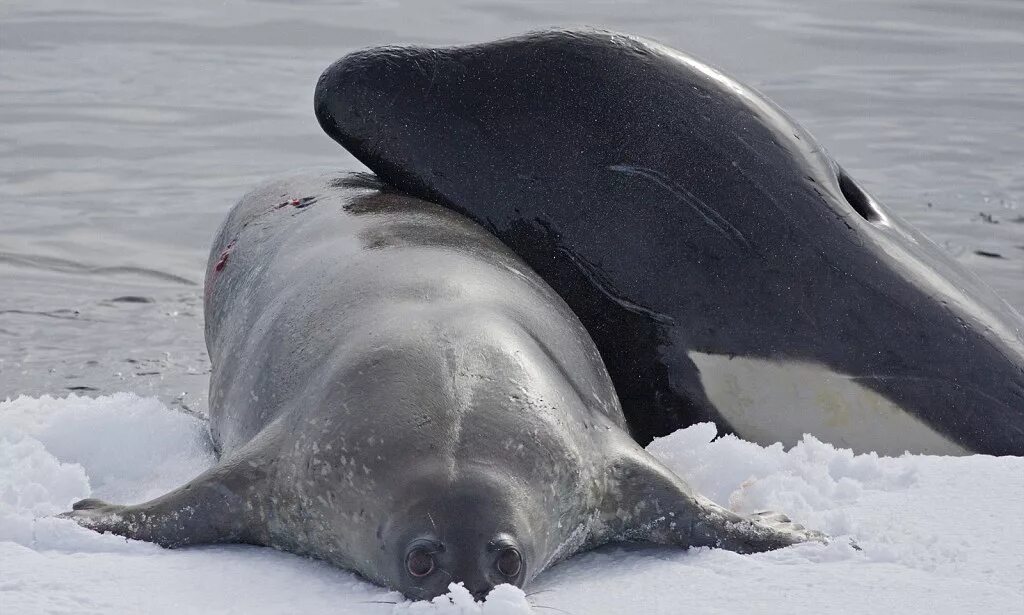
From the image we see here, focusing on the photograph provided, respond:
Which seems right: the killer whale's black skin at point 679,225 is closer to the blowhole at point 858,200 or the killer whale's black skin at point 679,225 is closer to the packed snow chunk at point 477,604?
the blowhole at point 858,200

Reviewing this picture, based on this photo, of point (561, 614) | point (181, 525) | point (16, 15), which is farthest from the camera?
point (16, 15)

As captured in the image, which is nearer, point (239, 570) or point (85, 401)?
point (239, 570)

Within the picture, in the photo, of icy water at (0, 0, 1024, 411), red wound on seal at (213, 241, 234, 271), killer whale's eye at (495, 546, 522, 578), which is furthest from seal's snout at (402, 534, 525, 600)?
icy water at (0, 0, 1024, 411)

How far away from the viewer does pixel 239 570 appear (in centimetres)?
365

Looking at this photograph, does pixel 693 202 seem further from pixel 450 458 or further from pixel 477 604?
pixel 477 604

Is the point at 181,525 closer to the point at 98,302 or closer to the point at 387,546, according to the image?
the point at 387,546

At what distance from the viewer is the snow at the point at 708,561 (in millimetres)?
3451

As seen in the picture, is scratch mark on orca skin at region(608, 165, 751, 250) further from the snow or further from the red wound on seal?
the red wound on seal

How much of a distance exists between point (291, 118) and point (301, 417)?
395 inches

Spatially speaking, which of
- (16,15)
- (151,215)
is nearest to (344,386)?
(151,215)

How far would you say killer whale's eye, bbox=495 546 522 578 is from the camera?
338cm

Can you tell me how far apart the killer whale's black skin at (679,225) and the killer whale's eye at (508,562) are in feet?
6.31

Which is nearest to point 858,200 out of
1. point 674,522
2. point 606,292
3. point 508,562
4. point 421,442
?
point 606,292

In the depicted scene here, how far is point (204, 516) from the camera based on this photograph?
12.6 feet
